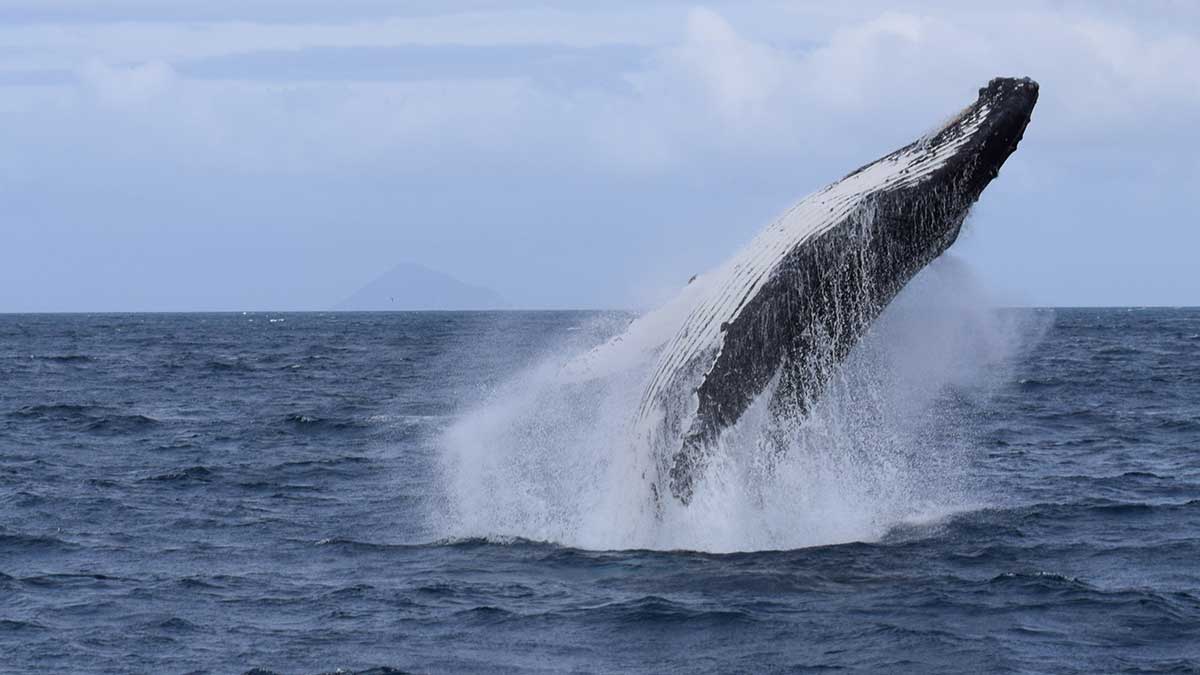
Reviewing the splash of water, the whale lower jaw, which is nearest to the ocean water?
the splash of water

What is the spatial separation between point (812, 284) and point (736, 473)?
1957 millimetres

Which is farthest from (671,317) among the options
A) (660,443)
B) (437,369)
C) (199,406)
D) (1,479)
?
(437,369)

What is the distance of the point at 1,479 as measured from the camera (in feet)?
63.5

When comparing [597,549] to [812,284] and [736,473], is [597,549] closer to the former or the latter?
[736,473]

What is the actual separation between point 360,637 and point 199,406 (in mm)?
23778

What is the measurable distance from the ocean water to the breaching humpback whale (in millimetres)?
532

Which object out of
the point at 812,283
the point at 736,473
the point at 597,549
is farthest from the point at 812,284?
the point at 597,549

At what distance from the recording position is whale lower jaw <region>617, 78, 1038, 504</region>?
12.5m

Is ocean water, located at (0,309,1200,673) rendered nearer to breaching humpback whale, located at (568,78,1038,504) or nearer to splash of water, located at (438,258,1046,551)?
splash of water, located at (438,258,1046,551)

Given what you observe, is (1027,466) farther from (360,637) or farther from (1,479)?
(1,479)

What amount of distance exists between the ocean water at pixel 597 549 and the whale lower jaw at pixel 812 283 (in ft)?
1.55

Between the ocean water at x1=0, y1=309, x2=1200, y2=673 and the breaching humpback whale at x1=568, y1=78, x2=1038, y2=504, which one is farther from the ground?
the breaching humpback whale at x1=568, y1=78, x2=1038, y2=504

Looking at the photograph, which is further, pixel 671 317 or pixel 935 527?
pixel 935 527

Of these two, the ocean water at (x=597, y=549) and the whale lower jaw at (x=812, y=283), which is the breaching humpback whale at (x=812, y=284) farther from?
the ocean water at (x=597, y=549)
